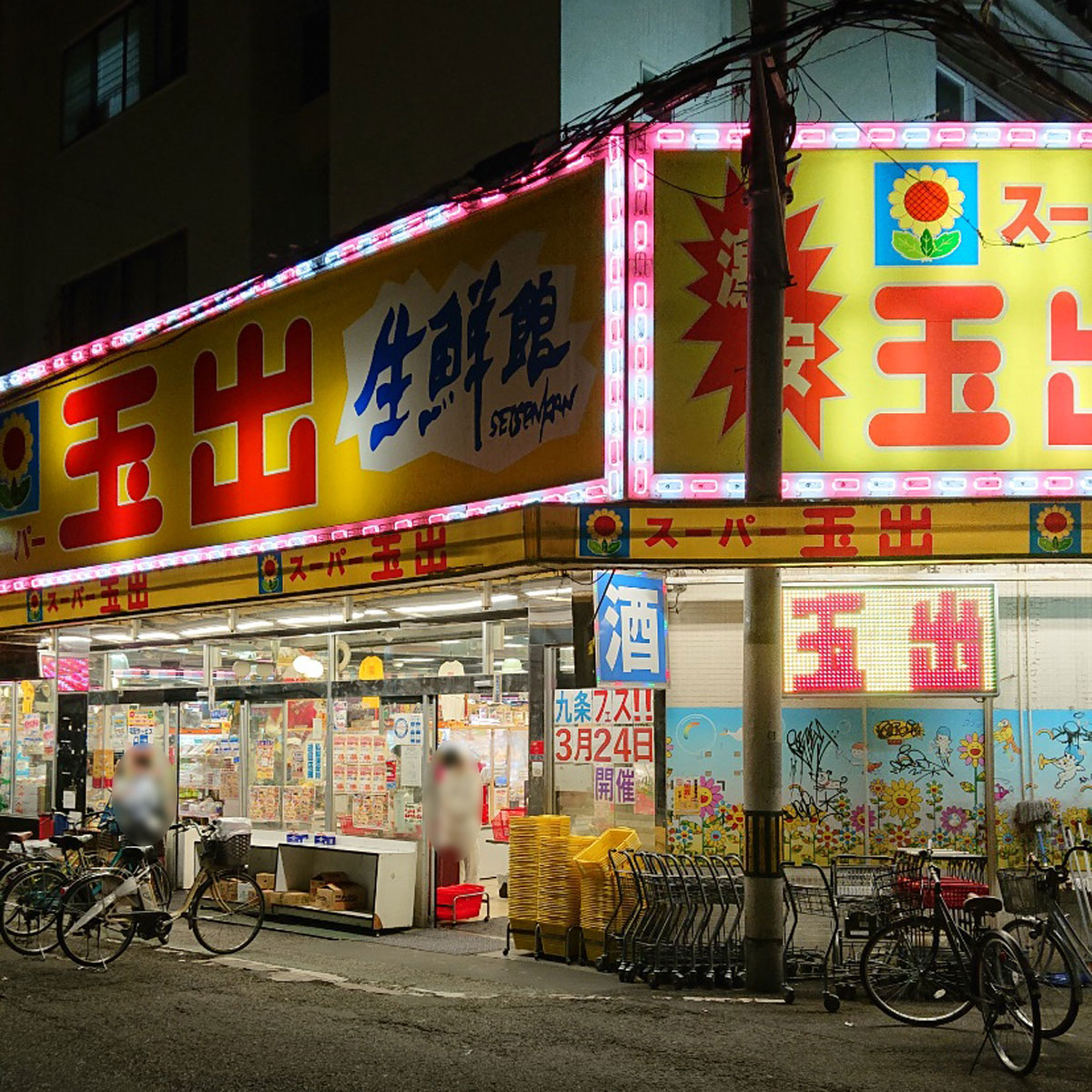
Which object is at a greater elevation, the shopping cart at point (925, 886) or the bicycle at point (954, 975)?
the shopping cart at point (925, 886)

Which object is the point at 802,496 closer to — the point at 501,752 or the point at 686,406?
the point at 686,406

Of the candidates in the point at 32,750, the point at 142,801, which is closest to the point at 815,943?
the point at 142,801

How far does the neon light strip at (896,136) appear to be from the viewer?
12016 millimetres

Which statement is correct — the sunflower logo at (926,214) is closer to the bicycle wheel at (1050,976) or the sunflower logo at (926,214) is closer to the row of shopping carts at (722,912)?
the row of shopping carts at (722,912)

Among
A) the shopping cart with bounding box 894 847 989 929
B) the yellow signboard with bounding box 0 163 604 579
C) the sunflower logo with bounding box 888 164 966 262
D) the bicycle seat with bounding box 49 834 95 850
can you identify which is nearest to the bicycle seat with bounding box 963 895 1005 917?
the shopping cart with bounding box 894 847 989 929

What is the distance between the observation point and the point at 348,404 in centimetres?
1467

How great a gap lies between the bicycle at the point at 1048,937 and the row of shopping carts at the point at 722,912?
500mm

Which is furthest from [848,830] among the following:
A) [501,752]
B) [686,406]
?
[686,406]

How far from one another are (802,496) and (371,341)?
506 cm

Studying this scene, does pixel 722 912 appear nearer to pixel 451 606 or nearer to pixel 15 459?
pixel 451 606

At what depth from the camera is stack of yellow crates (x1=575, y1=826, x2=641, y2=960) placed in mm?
12859

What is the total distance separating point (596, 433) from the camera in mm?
12047

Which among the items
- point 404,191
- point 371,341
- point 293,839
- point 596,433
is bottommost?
point 293,839

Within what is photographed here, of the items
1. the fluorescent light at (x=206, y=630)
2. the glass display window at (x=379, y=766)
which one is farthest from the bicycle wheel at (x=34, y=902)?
the fluorescent light at (x=206, y=630)
